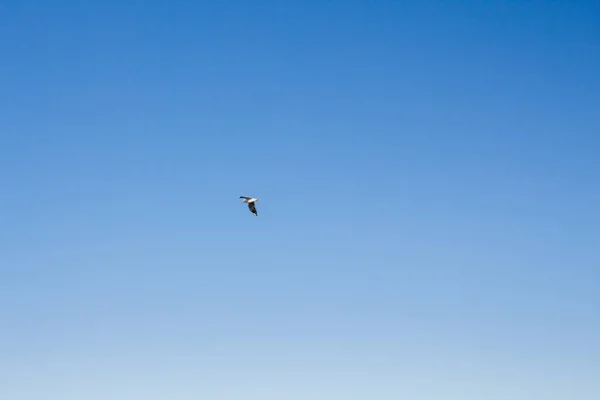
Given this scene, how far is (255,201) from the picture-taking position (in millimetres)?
114625
